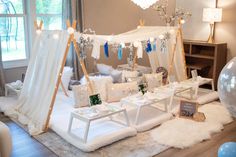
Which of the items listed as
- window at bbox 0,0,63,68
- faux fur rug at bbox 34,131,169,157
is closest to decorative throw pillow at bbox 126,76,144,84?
faux fur rug at bbox 34,131,169,157

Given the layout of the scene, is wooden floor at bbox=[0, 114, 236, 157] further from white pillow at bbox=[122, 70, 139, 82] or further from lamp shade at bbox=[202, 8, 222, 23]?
lamp shade at bbox=[202, 8, 222, 23]

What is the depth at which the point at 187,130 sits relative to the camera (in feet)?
12.7

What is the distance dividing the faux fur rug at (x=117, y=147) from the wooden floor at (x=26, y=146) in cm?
7

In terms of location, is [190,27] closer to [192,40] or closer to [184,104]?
[192,40]

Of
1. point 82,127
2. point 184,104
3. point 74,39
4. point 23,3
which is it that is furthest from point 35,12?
point 184,104

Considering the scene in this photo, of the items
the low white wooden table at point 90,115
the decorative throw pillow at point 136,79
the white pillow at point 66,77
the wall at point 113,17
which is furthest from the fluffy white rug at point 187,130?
the wall at point 113,17

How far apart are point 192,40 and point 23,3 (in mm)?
3805

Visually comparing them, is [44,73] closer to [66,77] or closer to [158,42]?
[66,77]

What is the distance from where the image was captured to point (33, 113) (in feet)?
13.7

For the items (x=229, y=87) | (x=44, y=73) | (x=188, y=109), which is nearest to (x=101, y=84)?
(x=44, y=73)

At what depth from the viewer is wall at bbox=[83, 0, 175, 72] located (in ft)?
21.4

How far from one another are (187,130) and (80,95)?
1.72 meters

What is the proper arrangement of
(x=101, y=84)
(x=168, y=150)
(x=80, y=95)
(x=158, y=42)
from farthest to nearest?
(x=158, y=42), (x=101, y=84), (x=80, y=95), (x=168, y=150)

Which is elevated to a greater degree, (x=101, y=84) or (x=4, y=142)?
(x=101, y=84)
